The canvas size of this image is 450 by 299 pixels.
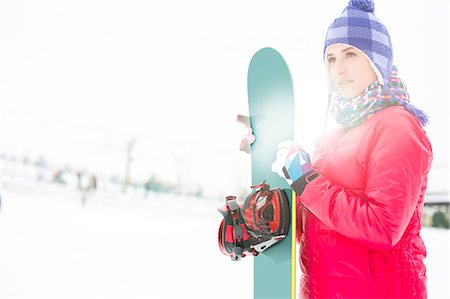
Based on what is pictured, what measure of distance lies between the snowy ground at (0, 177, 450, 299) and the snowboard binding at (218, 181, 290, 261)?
5.14ft

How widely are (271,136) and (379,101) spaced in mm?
327

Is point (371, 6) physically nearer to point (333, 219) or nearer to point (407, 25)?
point (333, 219)

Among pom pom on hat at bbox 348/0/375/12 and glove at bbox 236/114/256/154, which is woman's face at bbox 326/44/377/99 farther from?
glove at bbox 236/114/256/154

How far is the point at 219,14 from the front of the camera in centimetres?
451

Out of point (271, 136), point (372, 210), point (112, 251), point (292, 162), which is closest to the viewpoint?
point (372, 210)

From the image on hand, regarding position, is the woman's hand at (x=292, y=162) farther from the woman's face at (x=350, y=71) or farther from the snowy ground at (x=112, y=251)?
the snowy ground at (x=112, y=251)

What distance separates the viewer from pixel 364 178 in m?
0.93

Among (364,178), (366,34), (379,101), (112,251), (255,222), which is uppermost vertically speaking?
(366,34)

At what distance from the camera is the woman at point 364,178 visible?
861mm

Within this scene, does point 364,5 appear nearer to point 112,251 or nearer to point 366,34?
point 366,34

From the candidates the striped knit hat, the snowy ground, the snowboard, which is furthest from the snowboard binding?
the snowy ground

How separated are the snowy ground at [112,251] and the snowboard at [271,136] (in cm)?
152

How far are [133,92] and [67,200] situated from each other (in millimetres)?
1817

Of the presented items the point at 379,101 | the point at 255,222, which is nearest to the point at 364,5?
the point at 379,101
